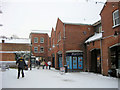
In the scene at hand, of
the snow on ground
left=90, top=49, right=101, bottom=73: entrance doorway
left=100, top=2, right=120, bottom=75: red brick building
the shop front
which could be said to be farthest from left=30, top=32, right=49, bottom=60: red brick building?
the snow on ground

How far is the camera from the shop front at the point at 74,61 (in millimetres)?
19172

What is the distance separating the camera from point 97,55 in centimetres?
1717

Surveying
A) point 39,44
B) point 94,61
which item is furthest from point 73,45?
point 39,44

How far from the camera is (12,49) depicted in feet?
98.8

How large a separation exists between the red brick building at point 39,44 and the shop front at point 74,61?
2185 centimetres

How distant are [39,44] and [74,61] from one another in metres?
22.9

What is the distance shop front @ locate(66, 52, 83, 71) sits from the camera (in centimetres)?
1917

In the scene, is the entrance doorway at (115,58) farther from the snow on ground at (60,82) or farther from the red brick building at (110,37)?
the snow on ground at (60,82)

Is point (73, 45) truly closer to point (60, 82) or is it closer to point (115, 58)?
point (115, 58)

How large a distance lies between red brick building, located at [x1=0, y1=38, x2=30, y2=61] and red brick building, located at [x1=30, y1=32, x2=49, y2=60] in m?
9.02

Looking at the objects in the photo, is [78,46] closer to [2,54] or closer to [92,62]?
[92,62]

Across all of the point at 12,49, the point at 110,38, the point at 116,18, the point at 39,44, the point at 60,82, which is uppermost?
the point at 116,18

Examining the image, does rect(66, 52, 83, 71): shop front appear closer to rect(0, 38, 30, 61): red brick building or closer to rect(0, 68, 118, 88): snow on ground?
rect(0, 68, 118, 88): snow on ground

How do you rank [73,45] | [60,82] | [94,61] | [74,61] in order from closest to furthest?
[60,82], [94,61], [73,45], [74,61]
